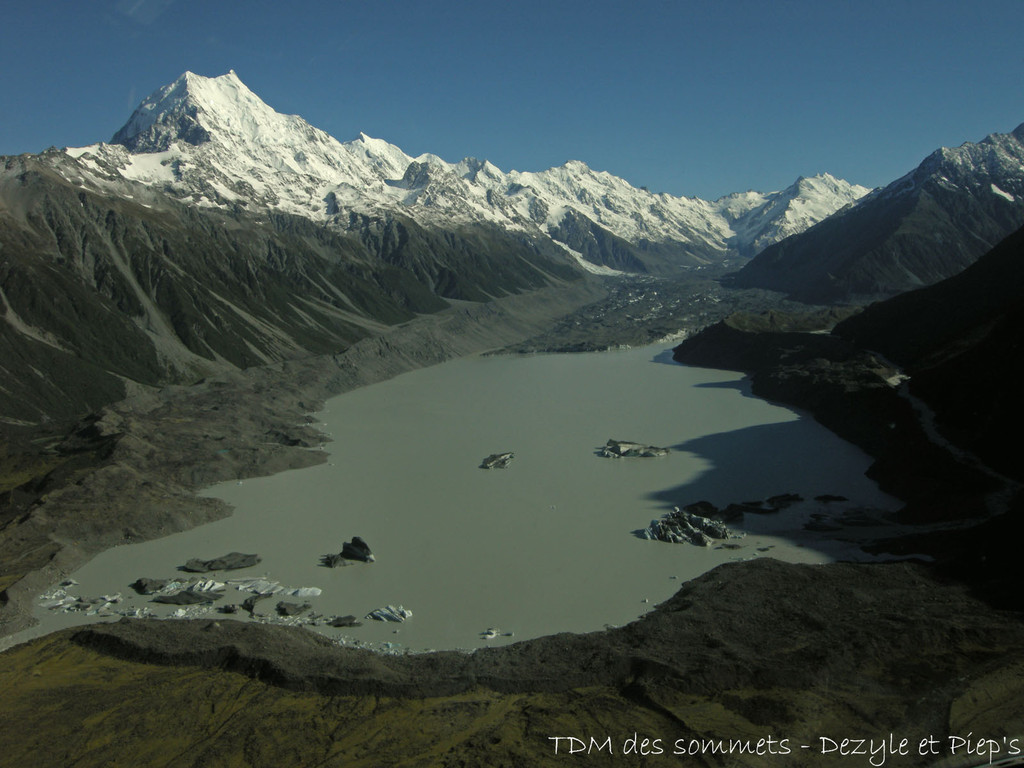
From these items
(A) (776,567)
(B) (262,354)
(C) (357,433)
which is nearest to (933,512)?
(A) (776,567)

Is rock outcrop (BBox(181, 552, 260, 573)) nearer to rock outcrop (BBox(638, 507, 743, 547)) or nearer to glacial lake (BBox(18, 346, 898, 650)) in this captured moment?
glacial lake (BBox(18, 346, 898, 650))

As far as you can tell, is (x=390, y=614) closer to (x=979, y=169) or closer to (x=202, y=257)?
(x=202, y=257)

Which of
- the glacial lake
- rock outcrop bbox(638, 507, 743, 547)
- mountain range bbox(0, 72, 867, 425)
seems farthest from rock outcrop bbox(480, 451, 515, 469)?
mountain range bbox(0, 72, 867, 425)

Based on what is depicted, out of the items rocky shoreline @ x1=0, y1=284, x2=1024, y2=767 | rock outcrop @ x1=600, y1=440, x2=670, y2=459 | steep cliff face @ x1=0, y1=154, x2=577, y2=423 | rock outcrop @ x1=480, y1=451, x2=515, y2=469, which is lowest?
rocky shoreline @ x1=0, y1=284, x2=1024, y2=767

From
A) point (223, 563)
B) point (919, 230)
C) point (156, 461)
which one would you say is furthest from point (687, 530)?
point (919, 230)

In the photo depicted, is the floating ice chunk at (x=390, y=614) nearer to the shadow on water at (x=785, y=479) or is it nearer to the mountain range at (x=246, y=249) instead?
the shadow on water at (x=785, y=479)

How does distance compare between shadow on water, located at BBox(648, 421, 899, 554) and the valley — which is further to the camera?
shadow on water, located at BBox(648, 421, 899, 554)

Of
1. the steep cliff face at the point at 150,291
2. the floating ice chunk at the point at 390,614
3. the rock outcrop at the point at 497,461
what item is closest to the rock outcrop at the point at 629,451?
the rock outcrop at the point at 497,461
